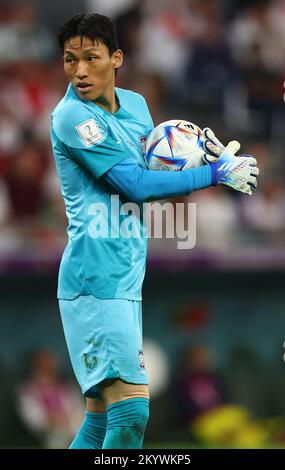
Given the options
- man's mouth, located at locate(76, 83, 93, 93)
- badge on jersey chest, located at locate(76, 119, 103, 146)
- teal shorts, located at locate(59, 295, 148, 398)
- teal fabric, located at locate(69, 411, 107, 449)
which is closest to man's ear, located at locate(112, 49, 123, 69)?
man's mouth, located at locate(76, 83, 93, 93)

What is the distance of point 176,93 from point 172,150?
290 inches

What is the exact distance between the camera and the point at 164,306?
1091 cm

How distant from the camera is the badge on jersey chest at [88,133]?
5.07 meters

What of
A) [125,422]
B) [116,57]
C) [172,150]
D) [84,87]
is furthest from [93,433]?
[116,57]

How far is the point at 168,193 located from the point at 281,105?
24.6ft

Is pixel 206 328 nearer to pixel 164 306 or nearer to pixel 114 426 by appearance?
pixel 164 306

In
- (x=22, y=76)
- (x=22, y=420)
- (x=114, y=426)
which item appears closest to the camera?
(x=114, y=426)

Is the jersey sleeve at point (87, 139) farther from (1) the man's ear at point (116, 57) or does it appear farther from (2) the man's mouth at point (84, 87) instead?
(1) the man's ear at point (116, 57)

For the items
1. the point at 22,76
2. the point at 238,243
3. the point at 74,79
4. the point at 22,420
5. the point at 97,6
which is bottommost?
the point at 22,420

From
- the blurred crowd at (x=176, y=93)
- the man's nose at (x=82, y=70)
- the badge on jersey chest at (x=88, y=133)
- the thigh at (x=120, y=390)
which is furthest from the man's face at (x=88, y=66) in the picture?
the blurred crowd at (x=176, y=93)

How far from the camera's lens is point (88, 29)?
5070 mm

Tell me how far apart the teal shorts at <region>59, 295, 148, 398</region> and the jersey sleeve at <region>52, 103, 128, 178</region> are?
571mm

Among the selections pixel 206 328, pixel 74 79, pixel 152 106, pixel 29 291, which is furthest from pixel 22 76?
pixel 74 79

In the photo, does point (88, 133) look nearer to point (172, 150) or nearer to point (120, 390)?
point (172, 150)
